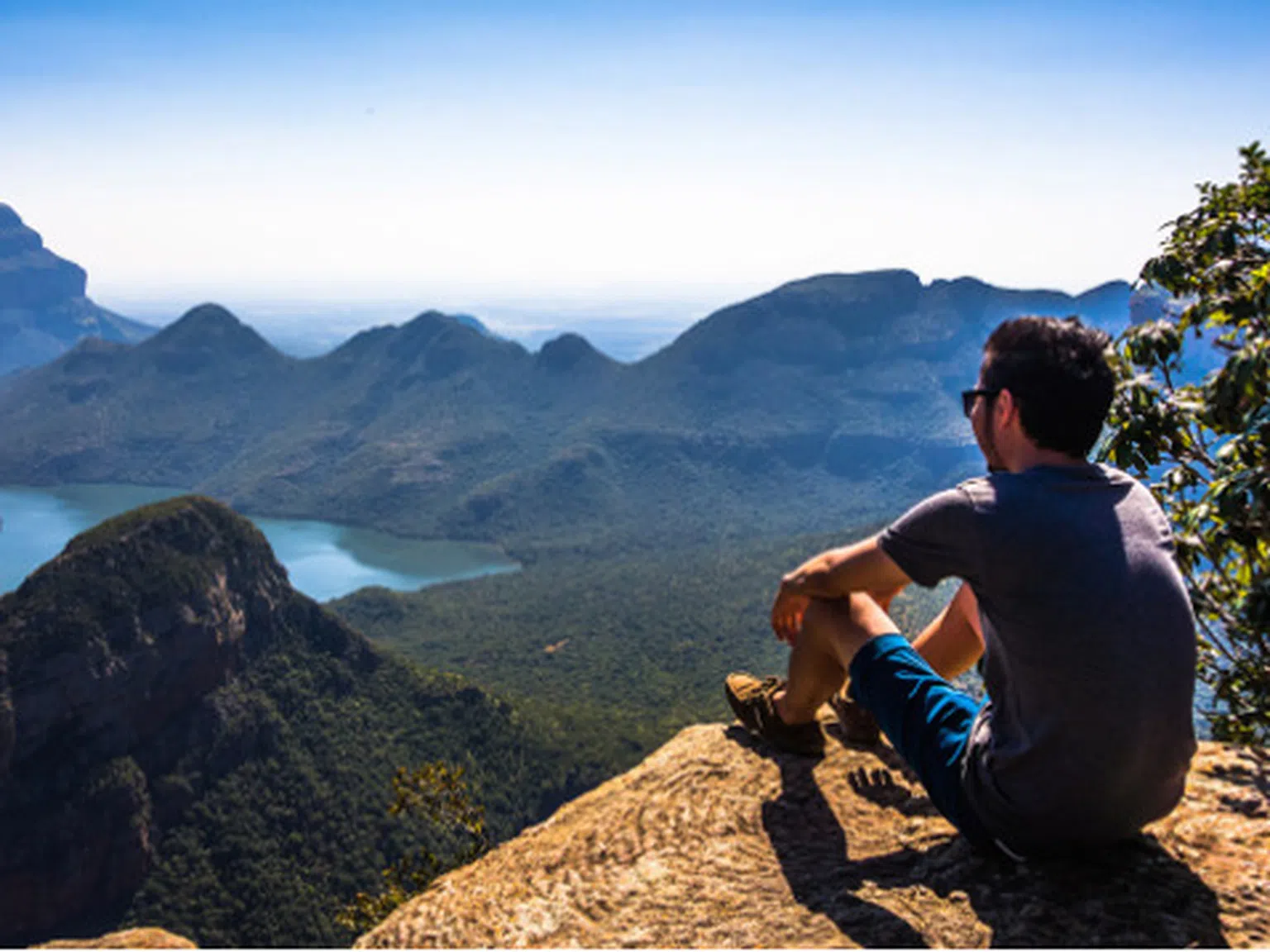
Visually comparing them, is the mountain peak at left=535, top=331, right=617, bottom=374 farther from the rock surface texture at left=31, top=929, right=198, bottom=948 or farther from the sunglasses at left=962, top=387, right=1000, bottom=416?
the sunglasses at left=962, top=387, right=1000, bottom=416

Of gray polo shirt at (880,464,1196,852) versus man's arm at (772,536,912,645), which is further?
man's arm at (772,536,912,645)

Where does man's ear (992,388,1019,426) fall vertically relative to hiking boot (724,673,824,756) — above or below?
above

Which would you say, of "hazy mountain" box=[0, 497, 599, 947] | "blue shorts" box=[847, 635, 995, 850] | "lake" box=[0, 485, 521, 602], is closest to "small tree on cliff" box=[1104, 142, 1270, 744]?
"blue shorts" box=[847, 635, 995, 850]

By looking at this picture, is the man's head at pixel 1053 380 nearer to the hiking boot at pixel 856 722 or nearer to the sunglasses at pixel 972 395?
the sunglasses at pixel 972 395

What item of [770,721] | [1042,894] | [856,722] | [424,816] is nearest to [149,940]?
[424,816]

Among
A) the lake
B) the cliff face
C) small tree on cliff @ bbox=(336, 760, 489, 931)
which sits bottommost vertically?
the lake

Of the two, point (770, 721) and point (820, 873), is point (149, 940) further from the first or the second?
point (820, 873)

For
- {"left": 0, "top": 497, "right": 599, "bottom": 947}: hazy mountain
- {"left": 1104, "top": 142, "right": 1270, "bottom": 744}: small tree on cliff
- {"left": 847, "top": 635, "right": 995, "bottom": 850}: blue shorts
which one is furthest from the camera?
{"left": 0, "top": 497, "right": 599, "bottom": 947}: hazy mountain

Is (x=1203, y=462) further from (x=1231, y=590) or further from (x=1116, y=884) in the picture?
(x=1116, y=884)

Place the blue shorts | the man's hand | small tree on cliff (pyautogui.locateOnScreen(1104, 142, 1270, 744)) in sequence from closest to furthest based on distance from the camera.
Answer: the blue shorts < small tree on cliff (pyautogui.locateOnScreen(1104, 142, 1270, 744)) < the man's hand

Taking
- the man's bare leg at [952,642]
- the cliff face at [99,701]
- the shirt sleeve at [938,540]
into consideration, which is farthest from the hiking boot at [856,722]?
the cliff face at [99,701]
